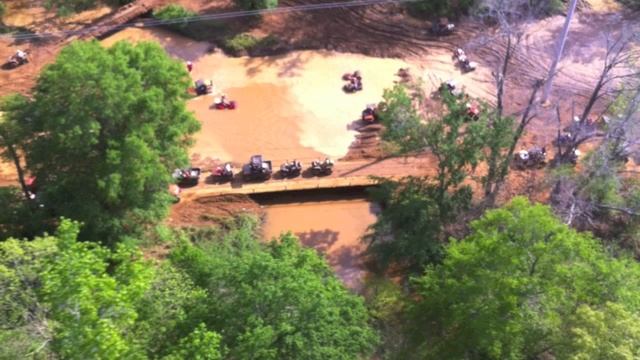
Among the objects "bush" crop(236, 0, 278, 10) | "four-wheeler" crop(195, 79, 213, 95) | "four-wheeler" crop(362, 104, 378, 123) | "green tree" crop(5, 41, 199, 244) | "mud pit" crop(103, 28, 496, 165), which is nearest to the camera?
"green tree" crop(5, 41, 199, 244)

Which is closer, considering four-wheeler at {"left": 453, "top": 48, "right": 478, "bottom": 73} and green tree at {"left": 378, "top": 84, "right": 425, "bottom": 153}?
green tree at {"left": 378, "top": 84, "right": 425, "bottom": 153}

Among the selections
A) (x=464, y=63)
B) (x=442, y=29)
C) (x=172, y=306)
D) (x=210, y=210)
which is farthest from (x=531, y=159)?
(x=172, y=306)

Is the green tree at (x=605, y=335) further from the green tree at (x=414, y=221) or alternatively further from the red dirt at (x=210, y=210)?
the red dirt at (x=210, y=210)

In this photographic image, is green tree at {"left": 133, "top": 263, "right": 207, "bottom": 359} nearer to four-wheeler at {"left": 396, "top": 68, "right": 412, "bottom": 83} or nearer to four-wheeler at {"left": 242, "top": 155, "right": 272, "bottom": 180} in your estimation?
four-wheeler at {"left": 242, "top": 155, "right": 272, "bottom": 180}

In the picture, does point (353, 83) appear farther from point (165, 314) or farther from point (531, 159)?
point (165, 314)

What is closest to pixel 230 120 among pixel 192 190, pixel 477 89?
pixel 192 190

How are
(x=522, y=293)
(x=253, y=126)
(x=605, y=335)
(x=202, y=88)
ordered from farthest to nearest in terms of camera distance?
1. (x=202, y=88)
2. (x=253, y=126)
3. (x=522, y=293)
4. (x=605, y=335)

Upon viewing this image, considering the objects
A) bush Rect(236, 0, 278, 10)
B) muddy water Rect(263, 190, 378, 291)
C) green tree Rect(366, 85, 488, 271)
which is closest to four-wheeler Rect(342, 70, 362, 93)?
bush Rect(236, 0, 278, 10)

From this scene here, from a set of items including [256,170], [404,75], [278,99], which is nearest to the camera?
[256,170]
